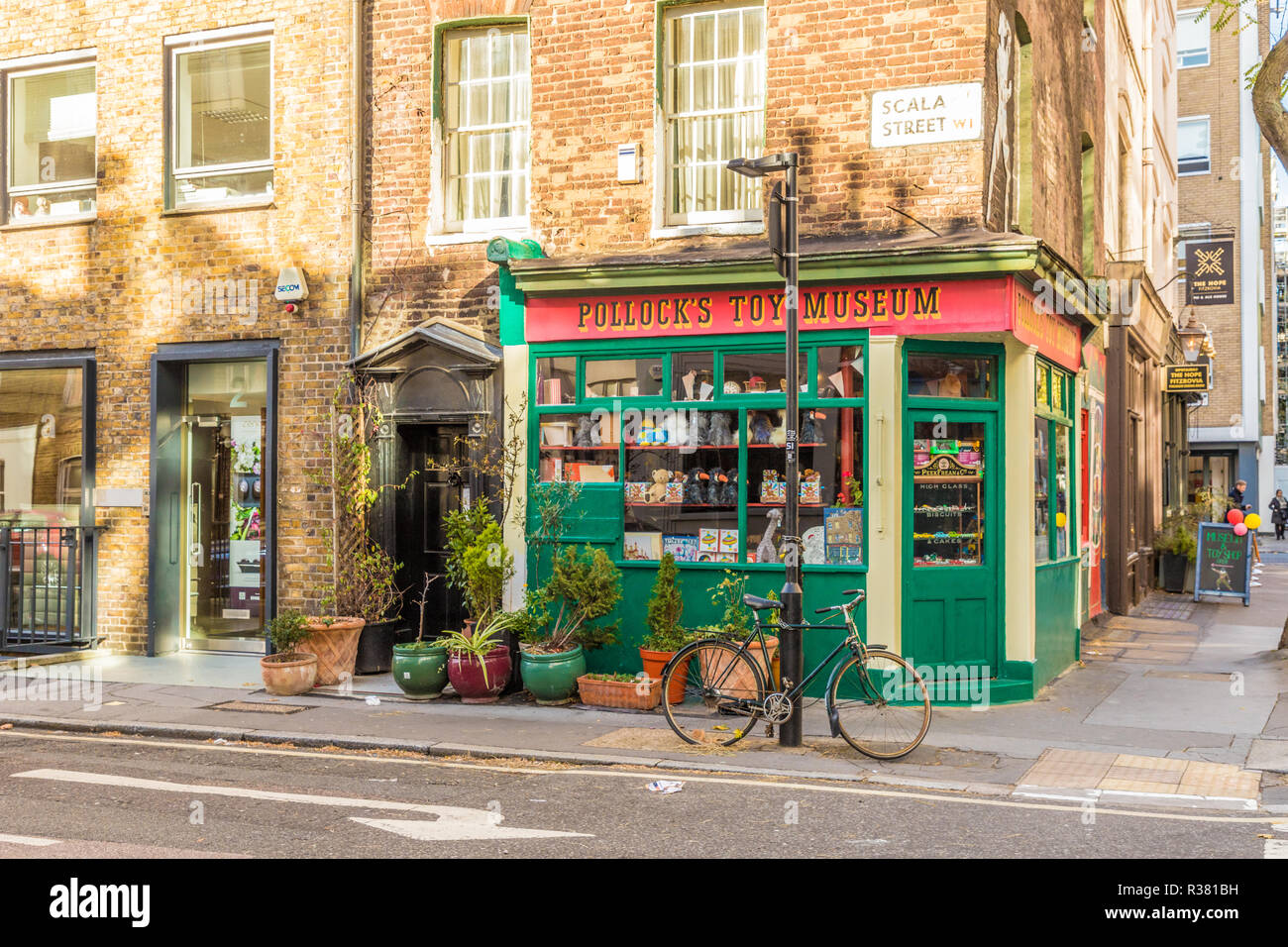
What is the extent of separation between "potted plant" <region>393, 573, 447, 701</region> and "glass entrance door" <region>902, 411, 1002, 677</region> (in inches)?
157

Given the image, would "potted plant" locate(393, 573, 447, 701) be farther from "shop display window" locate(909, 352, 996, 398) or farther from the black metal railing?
"shop display window" locate(909, 352, 996, 398)

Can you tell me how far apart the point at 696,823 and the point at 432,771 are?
2.20m

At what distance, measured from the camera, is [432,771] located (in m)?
8.01

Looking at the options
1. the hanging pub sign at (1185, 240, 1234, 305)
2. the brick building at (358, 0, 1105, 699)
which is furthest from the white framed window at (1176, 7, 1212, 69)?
the brick building at (358, 0, 1105, 699)

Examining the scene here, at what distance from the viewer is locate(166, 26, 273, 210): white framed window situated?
12836mm

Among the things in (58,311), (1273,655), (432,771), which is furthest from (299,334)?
(1273,655)

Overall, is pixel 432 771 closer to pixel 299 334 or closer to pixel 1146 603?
pixel 299 334

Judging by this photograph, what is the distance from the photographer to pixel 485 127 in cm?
1211

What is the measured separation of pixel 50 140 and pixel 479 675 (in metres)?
8.36

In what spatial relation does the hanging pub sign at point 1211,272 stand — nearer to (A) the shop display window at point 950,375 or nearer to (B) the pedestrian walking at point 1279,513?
(A) the shop display window at point 950,375

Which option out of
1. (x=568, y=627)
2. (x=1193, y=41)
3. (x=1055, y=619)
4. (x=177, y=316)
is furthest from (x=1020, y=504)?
(x=1193, y=41)

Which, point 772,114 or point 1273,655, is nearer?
point 772,114

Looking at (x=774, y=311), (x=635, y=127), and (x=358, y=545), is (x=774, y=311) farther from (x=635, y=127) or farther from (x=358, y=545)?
(x=358, y=545)

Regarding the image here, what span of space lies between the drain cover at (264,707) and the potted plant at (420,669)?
81cm
